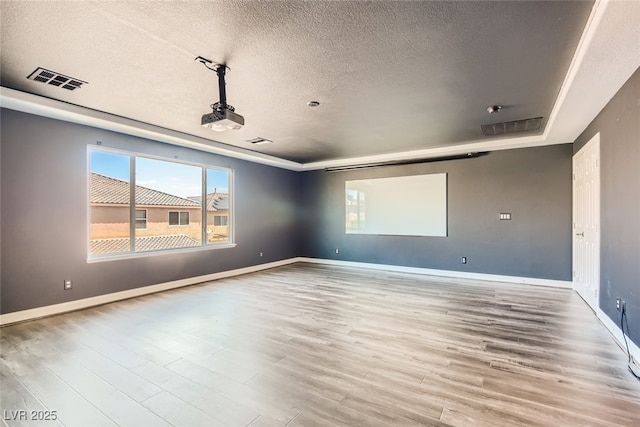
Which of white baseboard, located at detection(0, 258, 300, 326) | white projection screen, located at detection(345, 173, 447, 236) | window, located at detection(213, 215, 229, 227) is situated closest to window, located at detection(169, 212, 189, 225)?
window, located at detection(213, 215, 229, 227)

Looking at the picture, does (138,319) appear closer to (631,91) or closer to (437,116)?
(437,116)

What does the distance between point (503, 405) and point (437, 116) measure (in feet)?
11.4

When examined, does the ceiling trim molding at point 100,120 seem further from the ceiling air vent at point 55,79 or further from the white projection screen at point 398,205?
the white projection screen at point 398,205

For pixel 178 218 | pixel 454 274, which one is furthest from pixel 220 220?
pixel 454 274

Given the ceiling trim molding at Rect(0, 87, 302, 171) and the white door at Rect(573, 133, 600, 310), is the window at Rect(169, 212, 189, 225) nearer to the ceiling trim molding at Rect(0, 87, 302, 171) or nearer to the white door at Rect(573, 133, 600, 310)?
the ceiling trim molding at Rect(0, 87, 302, 171)

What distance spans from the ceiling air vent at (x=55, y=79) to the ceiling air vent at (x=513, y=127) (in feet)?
17.5

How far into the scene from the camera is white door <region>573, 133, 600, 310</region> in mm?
3765

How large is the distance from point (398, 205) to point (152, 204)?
5.03 metres

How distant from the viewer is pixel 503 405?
1968 millimetres

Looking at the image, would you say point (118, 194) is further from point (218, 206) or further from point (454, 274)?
point (454, 274)

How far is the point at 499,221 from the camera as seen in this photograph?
5.78 metres

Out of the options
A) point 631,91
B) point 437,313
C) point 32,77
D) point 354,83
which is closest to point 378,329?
point 437,313

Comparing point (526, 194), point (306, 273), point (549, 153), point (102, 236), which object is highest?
point (549, 153)

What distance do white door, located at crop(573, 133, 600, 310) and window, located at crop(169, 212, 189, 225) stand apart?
6.34 m
